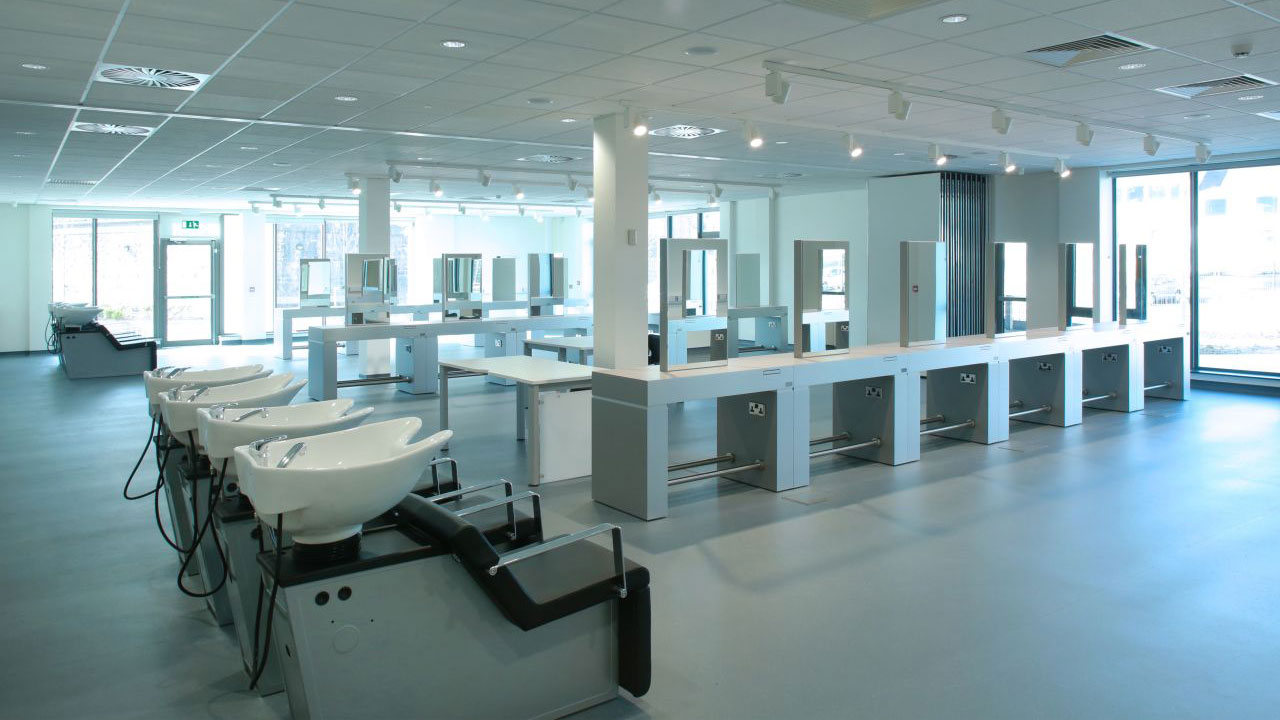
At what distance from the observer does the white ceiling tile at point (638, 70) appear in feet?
18.2

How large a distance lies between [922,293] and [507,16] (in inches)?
178

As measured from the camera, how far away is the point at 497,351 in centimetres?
1258

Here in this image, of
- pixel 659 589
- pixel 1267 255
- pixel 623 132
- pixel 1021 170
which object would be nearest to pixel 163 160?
pixel 623 132

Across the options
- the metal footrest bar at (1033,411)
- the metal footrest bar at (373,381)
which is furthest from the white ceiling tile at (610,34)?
the metal footrest bar at (373,381)

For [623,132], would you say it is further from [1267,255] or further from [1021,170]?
[1267,255]

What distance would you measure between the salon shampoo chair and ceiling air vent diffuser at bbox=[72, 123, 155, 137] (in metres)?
6.44

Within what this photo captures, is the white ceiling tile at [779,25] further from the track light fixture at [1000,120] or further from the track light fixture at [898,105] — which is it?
the track light fixture at [1000,120]

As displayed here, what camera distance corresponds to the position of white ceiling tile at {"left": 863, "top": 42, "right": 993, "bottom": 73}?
17.5 feet

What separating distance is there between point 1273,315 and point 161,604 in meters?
12.4

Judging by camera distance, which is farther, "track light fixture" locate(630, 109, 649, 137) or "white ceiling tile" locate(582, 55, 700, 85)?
"track light fixture" locate(630, 109, 649, 137)

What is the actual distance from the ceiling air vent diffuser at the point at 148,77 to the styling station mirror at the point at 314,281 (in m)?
7.51

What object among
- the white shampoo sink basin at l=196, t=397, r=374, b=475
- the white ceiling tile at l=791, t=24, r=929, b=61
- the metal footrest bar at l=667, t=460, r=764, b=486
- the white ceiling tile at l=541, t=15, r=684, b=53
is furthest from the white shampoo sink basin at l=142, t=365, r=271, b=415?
the white ceiling tile at l=791, t=24, r=929, b=61

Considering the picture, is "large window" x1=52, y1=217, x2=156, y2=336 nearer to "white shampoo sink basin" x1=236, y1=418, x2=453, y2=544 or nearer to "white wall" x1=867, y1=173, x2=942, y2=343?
"white wall" x1=867, y1=173, x2=942, y2=343

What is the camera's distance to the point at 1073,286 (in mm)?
10023
